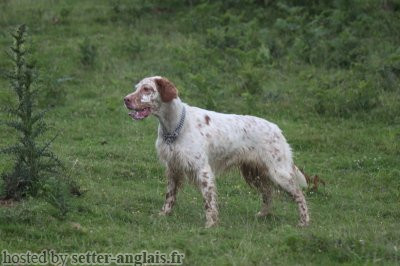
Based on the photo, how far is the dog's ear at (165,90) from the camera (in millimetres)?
9398

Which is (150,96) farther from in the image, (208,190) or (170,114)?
(208,190)

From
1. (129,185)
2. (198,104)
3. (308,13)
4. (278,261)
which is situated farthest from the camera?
(308,13)

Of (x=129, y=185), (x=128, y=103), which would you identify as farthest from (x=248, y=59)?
(x=128, y=103)

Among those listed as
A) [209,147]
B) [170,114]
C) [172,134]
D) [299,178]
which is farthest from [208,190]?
[299,178]

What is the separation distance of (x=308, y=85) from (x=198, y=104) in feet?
7.23

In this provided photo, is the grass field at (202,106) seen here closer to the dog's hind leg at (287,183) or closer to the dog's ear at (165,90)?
the dog's hind leg at (287,183)

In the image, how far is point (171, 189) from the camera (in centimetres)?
970

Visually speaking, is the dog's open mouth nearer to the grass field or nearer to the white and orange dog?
the white and orange dog

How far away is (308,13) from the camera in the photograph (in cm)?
1933

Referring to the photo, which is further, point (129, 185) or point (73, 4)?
point (73, 4)

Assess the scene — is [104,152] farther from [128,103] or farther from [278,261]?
[278,261]

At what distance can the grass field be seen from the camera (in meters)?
8.13

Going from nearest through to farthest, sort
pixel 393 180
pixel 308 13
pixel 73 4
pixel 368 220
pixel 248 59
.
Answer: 1. pixel 368 220
2. pixel 393 180
3. pixel 248 59
4. pixel 308 13
5. pixel 73 4

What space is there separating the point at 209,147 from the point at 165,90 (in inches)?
31.4
